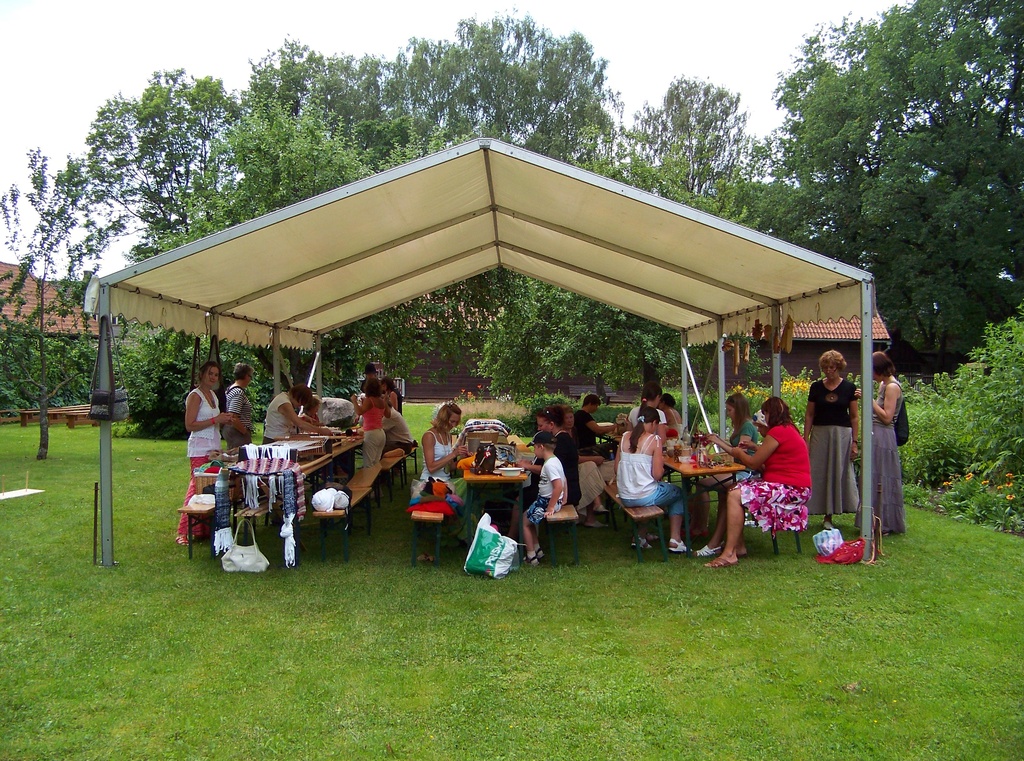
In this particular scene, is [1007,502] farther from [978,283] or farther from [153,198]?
[153,198]

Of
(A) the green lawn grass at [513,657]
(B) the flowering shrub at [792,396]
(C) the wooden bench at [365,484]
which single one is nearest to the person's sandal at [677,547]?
(A) the green lawn grass at [513,657]

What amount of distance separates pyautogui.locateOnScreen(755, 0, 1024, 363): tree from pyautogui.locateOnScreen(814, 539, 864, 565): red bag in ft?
65.1

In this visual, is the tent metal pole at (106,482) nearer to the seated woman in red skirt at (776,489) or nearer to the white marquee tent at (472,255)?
the white marquee tent at (472,255)

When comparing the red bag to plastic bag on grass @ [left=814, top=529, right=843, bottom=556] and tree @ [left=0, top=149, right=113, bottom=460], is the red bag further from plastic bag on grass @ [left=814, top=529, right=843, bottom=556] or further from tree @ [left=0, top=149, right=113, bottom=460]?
tree @ [left=0, top=149, right=113, bottom=460]

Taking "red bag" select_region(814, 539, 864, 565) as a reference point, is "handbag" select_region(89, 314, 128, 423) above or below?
above

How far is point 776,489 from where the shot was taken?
5.76 m

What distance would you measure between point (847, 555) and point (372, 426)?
4684 millimetres

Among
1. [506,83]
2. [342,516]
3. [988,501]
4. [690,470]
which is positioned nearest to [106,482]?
[342,516]

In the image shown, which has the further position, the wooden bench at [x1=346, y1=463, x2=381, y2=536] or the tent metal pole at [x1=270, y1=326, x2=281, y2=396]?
the tent metal pole at [x1=270, y1=326, x2=281, y2=396]

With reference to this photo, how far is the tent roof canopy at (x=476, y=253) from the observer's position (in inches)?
214

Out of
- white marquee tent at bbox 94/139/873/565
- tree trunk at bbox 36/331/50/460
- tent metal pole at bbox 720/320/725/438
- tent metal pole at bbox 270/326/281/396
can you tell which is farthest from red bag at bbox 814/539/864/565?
tree trunk at bbox 36/331/50/460

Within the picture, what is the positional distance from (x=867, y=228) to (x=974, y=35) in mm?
6132

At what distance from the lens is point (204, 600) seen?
4.95 meters

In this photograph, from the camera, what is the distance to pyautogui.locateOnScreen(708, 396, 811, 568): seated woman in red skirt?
575 cm
